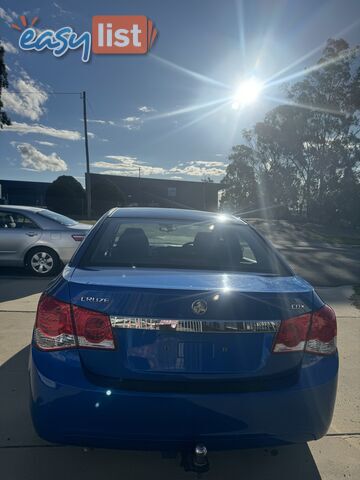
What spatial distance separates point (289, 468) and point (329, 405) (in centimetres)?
65

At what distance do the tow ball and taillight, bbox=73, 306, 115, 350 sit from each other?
2.05ft

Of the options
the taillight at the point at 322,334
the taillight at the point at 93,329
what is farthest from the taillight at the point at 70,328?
the taillight at the point at 322,334

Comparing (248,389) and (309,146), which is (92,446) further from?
(309,146)

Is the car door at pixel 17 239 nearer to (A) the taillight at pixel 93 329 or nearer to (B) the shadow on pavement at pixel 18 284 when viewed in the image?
(B) the shadow on pavement at pixel 18 284

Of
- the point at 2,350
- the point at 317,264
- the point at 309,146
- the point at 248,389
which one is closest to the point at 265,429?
the point at 248,389

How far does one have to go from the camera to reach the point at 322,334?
2.15 m

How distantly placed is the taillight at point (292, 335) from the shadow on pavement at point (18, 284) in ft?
17.2

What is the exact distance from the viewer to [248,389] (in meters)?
2.00

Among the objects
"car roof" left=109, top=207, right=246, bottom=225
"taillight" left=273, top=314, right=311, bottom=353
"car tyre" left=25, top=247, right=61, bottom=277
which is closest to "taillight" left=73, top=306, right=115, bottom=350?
"taillight" left=273, top=314, right=311, bottom=353

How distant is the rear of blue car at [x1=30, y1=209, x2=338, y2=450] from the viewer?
194cm

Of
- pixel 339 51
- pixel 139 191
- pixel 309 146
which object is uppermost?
pixel 339 51

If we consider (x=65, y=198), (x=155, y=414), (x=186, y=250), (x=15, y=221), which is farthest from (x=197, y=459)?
(x=65, y=198)

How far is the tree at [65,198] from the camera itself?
37219mm

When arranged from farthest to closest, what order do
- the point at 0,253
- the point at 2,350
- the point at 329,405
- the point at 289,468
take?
the point at 0,253 → the point at 2,350 → the point at 289,468 → the point at 329,405
